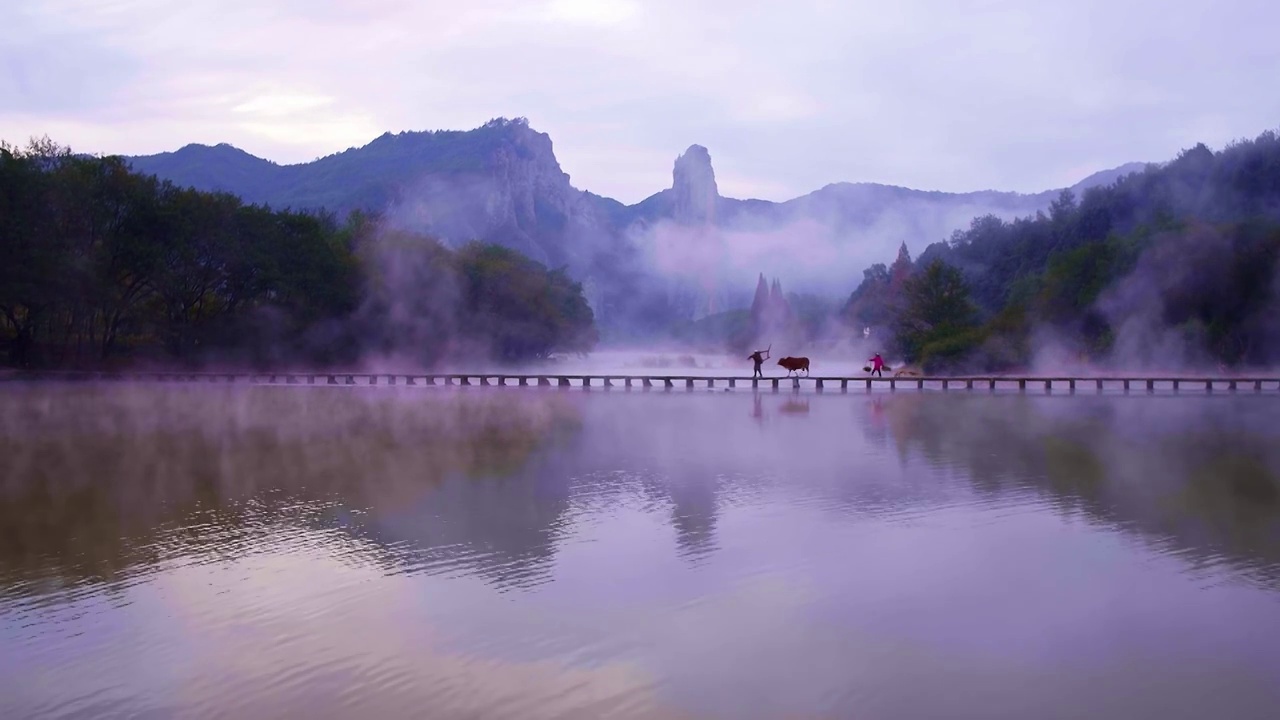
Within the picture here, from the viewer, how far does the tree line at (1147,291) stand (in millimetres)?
58875

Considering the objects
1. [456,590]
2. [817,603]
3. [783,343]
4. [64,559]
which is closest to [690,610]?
[817,603]

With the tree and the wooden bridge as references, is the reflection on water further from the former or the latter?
the tree

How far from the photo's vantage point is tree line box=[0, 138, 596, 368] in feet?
155

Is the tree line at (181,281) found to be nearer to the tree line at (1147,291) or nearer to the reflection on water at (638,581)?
the reflection on water at (638,581)

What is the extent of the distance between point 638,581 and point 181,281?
167 feet

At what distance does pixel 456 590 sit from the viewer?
10562 mm

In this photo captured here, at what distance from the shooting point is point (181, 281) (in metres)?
55.8

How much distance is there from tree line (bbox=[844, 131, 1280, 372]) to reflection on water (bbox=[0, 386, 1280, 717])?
4061 cm

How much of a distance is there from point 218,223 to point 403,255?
19878 mm

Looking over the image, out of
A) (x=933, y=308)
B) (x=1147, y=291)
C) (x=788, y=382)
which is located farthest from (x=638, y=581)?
(x=933, y=308)

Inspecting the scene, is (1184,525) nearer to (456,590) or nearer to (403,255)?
(456,590)

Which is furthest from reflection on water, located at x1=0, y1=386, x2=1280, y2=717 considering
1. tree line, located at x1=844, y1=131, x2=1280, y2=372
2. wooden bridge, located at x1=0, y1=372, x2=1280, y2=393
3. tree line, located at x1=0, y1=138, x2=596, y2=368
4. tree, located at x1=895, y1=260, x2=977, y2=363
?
tree, located at x1=895, y1=260, x2=977, y2=363

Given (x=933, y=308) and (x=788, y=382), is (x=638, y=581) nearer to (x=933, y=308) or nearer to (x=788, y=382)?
(x=788, y=382)

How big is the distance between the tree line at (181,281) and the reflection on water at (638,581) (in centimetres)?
2880
